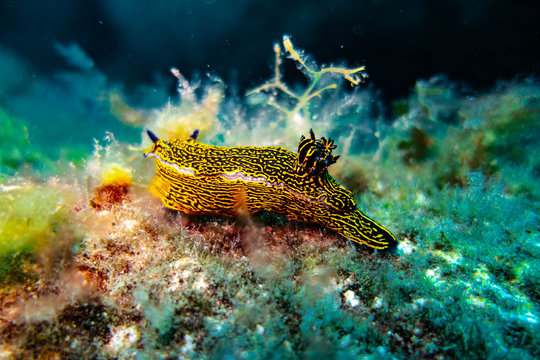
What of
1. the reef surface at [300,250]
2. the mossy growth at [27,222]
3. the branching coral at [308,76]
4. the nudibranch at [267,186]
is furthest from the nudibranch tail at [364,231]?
the mossy growth at [27,222]

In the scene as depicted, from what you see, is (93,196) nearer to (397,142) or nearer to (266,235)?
(266,235)

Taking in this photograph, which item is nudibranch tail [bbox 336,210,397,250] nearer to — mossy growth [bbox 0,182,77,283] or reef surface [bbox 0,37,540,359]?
reef surface [bbox 0,37,540,359]

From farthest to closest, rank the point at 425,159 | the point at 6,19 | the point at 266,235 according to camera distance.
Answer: the point at 6,19 < the point at 425,159 < the point at 266,235

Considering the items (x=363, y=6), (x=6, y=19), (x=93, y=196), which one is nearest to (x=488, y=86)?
(x=363, y=6)

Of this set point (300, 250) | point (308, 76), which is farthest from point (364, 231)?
point (308, 76)

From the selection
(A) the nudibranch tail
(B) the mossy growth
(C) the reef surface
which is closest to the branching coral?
(C) the reef surface

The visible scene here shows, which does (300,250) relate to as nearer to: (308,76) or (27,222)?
(27,222)
